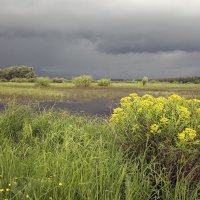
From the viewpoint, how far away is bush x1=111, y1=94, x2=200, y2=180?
5.44 metres

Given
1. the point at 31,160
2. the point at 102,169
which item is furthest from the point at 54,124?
the point at 102,169

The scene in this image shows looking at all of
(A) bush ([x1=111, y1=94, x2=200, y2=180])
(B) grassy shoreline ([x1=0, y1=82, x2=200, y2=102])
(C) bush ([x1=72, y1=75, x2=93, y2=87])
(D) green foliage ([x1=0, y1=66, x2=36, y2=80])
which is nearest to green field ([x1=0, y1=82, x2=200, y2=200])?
(A) bush ([x1=111, y1=94, x2=200, y2=180])

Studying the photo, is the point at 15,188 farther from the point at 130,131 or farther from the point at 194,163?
the point at 194,163

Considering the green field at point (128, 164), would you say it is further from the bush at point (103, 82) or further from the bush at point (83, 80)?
the bush at point (103, 82)

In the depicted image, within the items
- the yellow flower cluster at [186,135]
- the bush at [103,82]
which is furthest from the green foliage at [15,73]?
the yellow flower cluster at [186,135]

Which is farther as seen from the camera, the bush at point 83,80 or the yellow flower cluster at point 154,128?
the bush at point 83,80

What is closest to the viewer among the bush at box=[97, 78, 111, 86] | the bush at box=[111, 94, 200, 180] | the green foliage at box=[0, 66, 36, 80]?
the bush at box=[111, 94, 200, 180]

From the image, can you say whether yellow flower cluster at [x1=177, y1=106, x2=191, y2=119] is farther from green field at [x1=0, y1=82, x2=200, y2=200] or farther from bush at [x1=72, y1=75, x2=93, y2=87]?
bush at [x1=72, y1=75, x2=93, y2=87]

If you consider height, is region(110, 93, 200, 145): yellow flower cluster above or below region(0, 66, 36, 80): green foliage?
below

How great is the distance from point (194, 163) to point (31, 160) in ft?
9.40

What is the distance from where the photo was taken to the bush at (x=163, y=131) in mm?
5438

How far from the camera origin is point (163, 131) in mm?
5742

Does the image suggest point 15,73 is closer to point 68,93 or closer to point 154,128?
point 68,93

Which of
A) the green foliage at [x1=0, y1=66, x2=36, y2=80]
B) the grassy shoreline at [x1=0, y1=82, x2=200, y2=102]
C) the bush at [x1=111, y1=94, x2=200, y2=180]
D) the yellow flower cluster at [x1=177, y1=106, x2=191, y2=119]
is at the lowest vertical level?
the grassy shoreline at [x1=0, y1=82, x2=200, y2=102]
